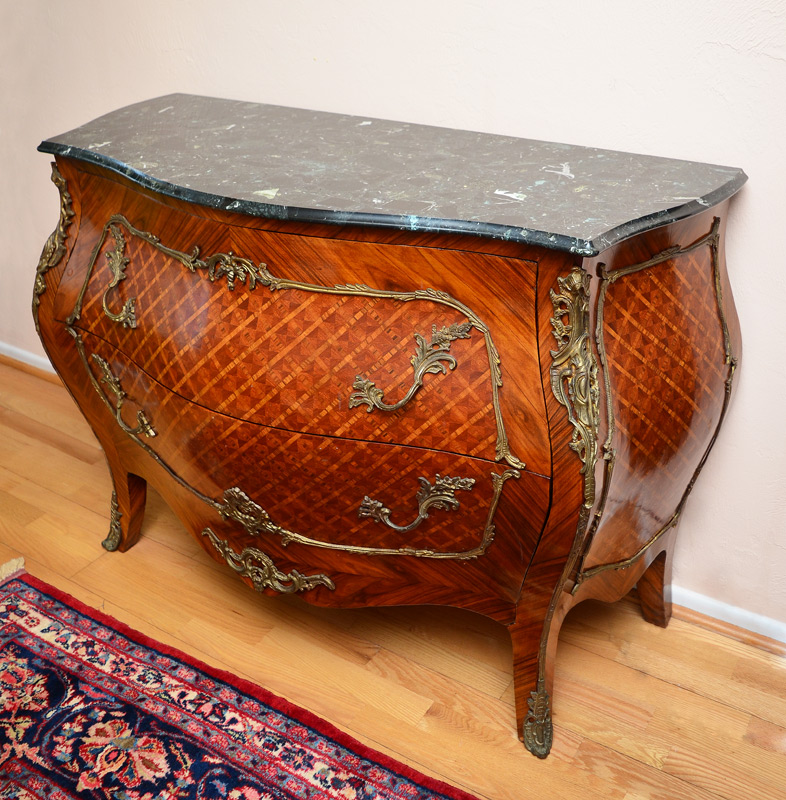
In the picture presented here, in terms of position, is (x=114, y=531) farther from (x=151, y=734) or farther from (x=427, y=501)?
(x=427, y=501)

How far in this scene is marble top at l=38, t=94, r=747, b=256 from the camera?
40.4 inches

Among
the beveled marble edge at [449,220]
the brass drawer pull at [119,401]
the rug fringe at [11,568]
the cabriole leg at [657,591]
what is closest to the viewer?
the beveled marble edge at [449,220]

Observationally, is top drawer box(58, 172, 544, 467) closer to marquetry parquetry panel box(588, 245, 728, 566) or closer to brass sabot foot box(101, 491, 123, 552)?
marquetry parquetry panel box(588, 245, 728, 566)

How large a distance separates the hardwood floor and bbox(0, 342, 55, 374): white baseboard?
25.1 inches

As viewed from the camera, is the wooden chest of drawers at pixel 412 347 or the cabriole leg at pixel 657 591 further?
the cabriole leg at pixel 657 591

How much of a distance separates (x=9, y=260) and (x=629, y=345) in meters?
1.85

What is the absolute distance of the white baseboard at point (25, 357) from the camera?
2.38 meters

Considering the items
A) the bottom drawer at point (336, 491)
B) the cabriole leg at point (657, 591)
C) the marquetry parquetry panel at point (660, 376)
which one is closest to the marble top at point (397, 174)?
the marquetry parquetry panel at point (660, 376)

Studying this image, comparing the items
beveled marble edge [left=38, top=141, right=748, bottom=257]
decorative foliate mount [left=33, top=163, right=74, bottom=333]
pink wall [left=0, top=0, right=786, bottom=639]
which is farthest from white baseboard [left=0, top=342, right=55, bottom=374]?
beveled marble edge [left=38, top=141, right=748, bottom=257]

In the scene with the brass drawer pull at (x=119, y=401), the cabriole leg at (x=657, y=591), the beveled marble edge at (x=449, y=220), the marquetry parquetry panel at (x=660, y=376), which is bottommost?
the cabriole leg at (x=657, y=591)

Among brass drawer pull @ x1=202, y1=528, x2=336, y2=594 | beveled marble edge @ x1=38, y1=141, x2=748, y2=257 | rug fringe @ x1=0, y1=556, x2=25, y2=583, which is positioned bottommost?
rug fringe @ x1=0, y1=556, x2=25, y2=583

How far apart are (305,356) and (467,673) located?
2.28ft

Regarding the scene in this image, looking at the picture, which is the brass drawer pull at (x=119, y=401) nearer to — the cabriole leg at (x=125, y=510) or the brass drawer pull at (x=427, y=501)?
the cabriole leg at (x=125, y=510)

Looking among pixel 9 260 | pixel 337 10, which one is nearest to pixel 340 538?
pixel 337 10
